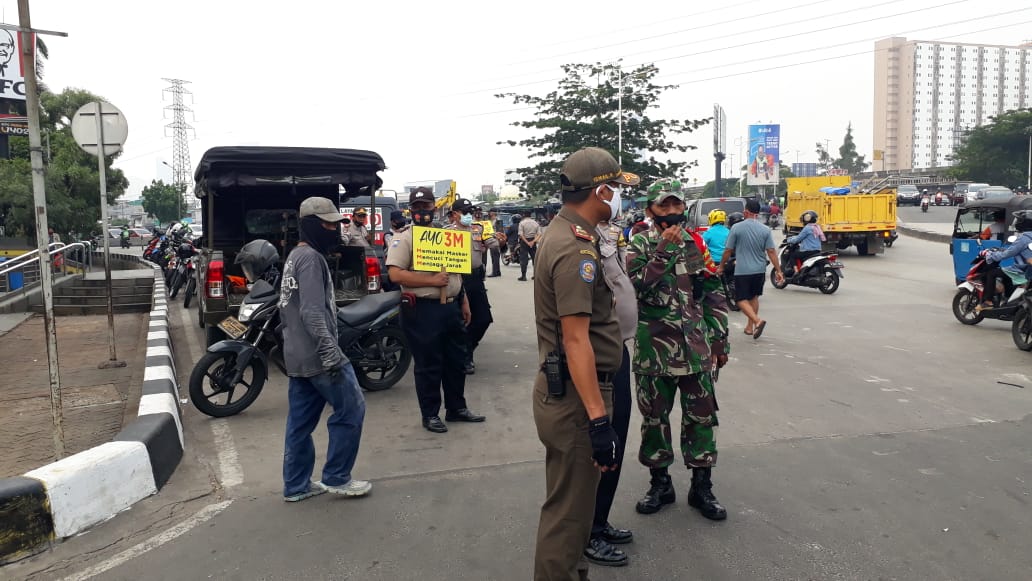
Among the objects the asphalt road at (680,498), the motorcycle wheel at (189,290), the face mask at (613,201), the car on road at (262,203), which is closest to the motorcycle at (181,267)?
the motorcycle wheel at (189,290)

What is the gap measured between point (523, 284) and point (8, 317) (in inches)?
386

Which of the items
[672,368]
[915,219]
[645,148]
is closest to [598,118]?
[645,148]

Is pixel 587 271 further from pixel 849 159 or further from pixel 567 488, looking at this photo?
pixel 849 159

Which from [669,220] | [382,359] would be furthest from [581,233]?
[382,359]

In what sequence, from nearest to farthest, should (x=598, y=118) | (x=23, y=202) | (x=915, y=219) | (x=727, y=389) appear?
(x=727, y=389), (x=23, y=202), (x=598, y=118), (x=915, y=219)

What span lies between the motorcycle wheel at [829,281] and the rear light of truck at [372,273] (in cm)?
872

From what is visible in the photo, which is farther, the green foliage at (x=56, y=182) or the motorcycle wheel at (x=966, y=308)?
the green foliage at (x=56, y=182)

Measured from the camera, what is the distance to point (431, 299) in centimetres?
558

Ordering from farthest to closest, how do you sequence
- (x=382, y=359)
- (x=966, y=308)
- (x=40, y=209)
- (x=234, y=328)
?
(x=966, y=308)
(x=382, y=359)
(x=234, y=328)
(x=40, y=209)

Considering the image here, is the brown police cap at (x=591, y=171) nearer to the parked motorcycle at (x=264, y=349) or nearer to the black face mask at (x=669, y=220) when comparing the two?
the black face mask at (x=669, y=220)

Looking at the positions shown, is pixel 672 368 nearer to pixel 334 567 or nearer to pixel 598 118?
pixel 334 567

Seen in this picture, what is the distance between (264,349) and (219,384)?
2.03ft

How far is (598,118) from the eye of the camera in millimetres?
32719

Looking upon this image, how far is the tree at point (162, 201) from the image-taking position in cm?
7125
